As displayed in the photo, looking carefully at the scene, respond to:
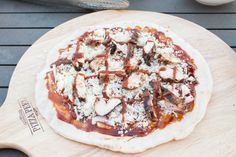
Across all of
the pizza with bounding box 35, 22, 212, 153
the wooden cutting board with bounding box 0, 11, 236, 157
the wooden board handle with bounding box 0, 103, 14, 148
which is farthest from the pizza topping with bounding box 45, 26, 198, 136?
the wooden board handle with bounding box 0, 103, 14, 148

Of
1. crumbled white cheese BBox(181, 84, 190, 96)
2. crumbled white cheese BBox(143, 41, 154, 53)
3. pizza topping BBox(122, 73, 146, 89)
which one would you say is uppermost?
crumbled white cheese BBox(143, 41, 154, 53)

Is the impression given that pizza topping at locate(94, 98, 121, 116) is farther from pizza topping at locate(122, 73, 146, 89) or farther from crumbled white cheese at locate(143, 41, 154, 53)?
Answer: crumbled white cheese at locate(143, 41, 154, 53)

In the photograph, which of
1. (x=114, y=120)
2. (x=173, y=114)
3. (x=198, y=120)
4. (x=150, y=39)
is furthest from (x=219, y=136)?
(x=150, y=39)

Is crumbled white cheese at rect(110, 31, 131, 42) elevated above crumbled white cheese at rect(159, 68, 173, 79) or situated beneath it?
elevated above

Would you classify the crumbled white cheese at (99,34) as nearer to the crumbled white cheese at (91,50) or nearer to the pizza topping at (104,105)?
the crumbled white cheese at (91,50)

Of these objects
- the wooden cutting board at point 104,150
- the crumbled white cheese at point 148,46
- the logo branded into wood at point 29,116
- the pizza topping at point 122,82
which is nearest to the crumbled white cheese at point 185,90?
the pizza topping at point 122,82

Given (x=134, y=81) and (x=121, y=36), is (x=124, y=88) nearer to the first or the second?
(x=134, y=81)

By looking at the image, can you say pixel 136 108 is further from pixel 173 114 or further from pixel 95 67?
pixel 95 67
